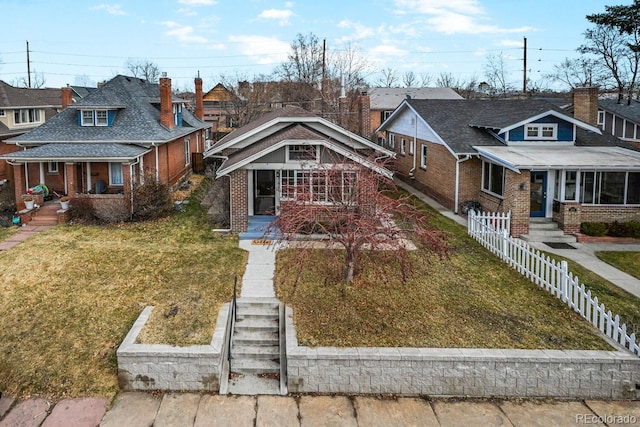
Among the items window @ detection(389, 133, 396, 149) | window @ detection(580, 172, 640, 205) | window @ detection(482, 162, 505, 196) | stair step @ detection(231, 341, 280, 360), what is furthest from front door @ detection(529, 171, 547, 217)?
window @ detection(389, 133, 396, 149)

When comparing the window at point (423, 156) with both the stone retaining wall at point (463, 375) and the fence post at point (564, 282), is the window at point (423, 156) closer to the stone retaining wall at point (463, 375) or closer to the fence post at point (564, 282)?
the fence post at point (564, 282)

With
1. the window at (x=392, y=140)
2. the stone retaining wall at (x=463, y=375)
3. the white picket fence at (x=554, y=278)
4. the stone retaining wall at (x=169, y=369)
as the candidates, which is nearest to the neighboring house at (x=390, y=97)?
the window at (x=392, y=140)

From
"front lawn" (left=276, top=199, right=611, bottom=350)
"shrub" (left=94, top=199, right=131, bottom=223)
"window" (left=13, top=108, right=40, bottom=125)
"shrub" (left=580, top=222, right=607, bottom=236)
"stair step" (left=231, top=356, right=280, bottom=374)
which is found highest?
"window" (left=13, top=108, right=40, bottom=125)

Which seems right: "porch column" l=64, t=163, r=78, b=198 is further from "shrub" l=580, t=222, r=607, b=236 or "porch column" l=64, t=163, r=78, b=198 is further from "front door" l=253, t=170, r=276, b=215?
"shrub" l=580, t=222, r=607, b=236

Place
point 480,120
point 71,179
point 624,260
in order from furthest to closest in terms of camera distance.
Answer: point 480,120
point 71,179
point 624,260

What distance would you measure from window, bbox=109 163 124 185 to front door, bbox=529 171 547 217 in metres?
18.0

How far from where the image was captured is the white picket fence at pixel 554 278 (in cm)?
1045

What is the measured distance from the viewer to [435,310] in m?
11.5

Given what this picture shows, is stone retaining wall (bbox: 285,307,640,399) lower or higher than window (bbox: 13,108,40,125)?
lower

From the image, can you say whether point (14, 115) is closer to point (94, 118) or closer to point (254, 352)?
point (94, 118)

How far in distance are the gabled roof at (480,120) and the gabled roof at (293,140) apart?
4612mm

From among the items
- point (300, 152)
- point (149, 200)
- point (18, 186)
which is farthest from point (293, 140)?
point (18, 186)

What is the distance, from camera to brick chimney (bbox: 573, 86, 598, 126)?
24109mm

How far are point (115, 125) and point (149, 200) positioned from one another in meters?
6.55
